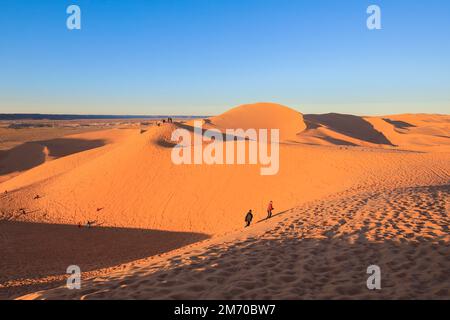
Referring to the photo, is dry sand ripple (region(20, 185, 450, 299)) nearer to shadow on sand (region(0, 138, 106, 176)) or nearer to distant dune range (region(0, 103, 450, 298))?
distant dune range (region(0, 103, 450, 298))

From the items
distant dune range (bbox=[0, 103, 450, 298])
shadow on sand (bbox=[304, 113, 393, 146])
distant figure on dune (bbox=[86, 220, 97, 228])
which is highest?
shadow on sand (bbox=[304, 113, 393, 146])

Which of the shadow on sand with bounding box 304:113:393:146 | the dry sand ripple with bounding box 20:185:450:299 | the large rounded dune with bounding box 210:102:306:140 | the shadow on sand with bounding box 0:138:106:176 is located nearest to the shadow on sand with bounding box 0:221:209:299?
the dry sand ripple with bounding box 20:185:450:299

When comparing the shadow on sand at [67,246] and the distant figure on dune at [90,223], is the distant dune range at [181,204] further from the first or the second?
the distant figure on dune at [90,223]

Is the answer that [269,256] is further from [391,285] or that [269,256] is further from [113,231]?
[113,231]

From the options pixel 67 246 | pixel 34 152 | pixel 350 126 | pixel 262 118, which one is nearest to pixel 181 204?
pixel 67 246

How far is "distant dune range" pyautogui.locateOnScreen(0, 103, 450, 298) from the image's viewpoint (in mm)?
9477

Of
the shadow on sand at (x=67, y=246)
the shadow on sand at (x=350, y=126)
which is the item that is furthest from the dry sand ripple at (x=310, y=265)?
the shadow on sand at (x=350, y=126)

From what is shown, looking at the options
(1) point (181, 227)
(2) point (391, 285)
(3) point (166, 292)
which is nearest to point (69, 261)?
(1) point (181, 227)

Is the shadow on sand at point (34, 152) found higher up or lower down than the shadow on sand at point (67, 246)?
higher up

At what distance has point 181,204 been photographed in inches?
741

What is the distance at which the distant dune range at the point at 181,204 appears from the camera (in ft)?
31.1

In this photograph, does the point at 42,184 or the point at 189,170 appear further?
the point at 42,184
